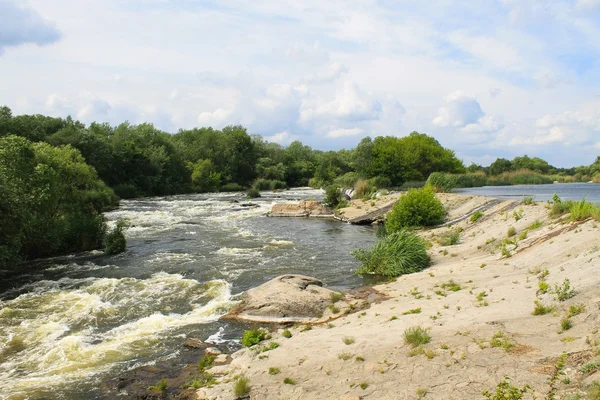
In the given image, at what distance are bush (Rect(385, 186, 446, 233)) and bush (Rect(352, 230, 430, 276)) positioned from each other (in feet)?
26.0

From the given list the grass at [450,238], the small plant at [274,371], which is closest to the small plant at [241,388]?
the small plant at [274,371]

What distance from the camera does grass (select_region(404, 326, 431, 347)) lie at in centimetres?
930

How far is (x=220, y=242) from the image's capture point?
27.4 metres

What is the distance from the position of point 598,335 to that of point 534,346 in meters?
1.03

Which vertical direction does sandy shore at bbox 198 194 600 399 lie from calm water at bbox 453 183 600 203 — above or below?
below

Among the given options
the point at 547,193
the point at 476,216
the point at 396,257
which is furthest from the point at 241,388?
the point at 547,193

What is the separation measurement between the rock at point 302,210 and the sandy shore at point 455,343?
26243 mm

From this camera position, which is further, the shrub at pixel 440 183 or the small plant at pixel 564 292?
the shrub at pixel 440 183

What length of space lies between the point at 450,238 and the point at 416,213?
214 inches

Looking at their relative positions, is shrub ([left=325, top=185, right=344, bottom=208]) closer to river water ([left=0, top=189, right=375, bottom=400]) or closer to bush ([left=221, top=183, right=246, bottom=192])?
river water ([left=0, top=189, right=375, bottom=400])

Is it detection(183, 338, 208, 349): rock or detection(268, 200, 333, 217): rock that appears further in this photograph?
detection(268, 200, 333, 217): rock

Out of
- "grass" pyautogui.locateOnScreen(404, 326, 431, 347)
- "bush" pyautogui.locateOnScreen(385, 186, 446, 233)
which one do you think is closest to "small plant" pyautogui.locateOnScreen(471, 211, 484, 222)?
"bush" pyautogui.locateOnScreen(385, 186, 446, 233)

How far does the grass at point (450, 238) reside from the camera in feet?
73.4

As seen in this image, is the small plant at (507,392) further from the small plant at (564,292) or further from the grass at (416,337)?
the small plant at (564,292)
